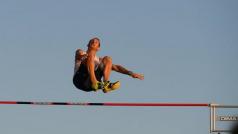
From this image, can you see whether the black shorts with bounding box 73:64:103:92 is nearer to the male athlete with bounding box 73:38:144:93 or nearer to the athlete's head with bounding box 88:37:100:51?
the male athlete with bounding box 73:38:144:93

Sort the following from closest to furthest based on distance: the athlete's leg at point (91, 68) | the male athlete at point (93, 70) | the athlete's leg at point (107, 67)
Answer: the athlete's leg at point (91, 68), the male athlete at point (93, 70), the athlete's leg at point (107, 67)

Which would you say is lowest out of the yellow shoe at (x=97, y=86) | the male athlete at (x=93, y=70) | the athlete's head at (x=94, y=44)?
the yellow shoe at (x=97, y=86)

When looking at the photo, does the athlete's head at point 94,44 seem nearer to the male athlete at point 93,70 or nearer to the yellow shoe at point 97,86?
the male athlete at point 93,70

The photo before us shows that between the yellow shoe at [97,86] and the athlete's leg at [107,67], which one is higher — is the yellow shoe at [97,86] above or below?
below

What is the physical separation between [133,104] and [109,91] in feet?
4.15

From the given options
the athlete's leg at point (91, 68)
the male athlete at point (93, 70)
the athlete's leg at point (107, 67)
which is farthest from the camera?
the athlete's leg at point (107, 67)

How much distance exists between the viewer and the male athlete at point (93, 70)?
855 cm

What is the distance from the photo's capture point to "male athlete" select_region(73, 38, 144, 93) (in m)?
8.55

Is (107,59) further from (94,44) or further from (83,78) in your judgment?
(83,78)

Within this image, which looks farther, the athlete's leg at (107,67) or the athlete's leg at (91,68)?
the athlete's leg at (107,67)

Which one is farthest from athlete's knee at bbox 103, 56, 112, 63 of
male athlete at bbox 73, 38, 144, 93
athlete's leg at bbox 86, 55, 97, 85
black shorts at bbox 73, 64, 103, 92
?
athlete's leg at bbox 86, 55, 97, 85

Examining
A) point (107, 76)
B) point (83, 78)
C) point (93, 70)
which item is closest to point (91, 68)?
point (93, 70)

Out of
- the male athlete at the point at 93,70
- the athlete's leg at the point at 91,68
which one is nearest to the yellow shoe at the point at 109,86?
the male athlete at the point at 93,70

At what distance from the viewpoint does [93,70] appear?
332 inches
